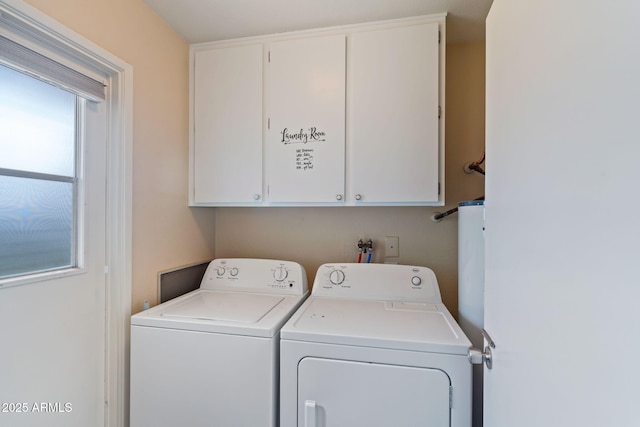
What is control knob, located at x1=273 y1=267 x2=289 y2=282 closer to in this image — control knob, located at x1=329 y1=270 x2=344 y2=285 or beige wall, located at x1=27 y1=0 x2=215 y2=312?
control knob, located at x1=329 y1=270 x2=344 y2=285

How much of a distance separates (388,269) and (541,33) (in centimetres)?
128

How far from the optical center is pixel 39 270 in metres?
1.08

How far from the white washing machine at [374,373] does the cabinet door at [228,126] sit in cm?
93

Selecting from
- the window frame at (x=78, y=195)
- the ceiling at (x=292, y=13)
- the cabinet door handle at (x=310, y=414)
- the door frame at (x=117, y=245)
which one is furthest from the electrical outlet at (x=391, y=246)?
the window frame at (x=78, y=195)

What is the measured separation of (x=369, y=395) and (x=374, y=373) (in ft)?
Answer: 0.28

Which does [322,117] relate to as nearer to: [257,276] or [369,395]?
[257,276]

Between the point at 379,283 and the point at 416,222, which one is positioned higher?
the point at 416,222

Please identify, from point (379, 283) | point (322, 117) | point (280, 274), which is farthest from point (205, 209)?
point (379, 283)

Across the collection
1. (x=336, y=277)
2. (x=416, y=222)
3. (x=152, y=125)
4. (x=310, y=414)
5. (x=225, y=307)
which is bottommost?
(x=310, y=414)

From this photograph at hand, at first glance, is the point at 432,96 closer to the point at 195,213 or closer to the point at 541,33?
the point at 541,33

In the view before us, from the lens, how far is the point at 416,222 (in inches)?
73.0

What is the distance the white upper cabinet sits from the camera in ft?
5.00

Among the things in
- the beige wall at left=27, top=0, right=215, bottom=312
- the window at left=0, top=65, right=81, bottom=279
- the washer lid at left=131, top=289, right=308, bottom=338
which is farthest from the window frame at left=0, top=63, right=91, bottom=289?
the washer lid at left=131, top=289, right=308, bottom=338

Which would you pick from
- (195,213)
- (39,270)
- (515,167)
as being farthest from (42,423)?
(515,167)
